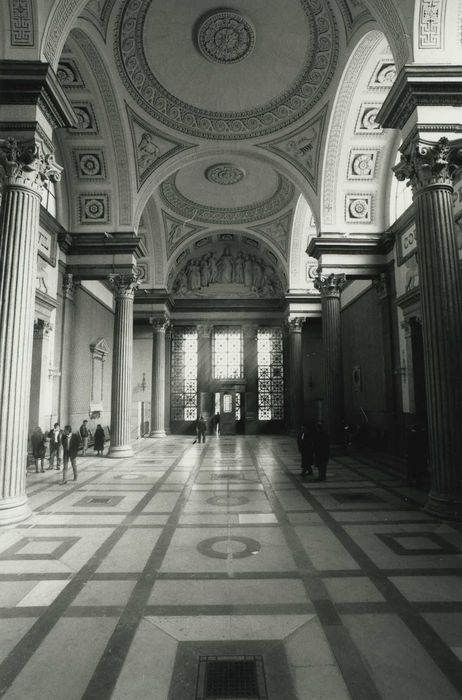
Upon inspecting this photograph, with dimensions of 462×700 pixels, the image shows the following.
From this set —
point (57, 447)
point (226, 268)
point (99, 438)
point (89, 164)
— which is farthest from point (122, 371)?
point (226, 268)

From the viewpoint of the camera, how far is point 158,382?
66.8 ft

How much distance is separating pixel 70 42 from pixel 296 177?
23.8ft

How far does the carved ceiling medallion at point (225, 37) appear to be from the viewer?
34.9ft

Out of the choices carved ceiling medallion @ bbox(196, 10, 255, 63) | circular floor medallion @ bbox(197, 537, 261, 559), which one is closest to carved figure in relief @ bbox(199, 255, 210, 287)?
carved ceiling medallion @ bbox(196, 10, 255, 63)

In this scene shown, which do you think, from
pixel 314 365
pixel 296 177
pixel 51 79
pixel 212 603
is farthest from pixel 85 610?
pixel 314 365

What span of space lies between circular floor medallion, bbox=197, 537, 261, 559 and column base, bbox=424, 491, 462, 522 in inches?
108

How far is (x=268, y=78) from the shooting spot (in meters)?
12.1

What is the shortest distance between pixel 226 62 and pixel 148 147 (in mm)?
3357

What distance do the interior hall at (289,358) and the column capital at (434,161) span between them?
0.14ft

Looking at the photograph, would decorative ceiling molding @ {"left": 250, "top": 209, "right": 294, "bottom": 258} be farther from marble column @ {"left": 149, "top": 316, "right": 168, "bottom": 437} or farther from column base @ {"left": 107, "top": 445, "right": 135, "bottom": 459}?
column base @ {"left": 107, "top": 445, "right": 135, "bottom": 459}

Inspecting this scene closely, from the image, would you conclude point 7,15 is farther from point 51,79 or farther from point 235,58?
point 235,58

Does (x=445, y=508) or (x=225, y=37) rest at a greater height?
(x=225, y=37)

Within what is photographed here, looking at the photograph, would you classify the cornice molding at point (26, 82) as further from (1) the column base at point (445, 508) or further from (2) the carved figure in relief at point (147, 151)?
(1) the column base at point (445, 508)

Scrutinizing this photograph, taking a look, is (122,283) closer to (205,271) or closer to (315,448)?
(315,448)
